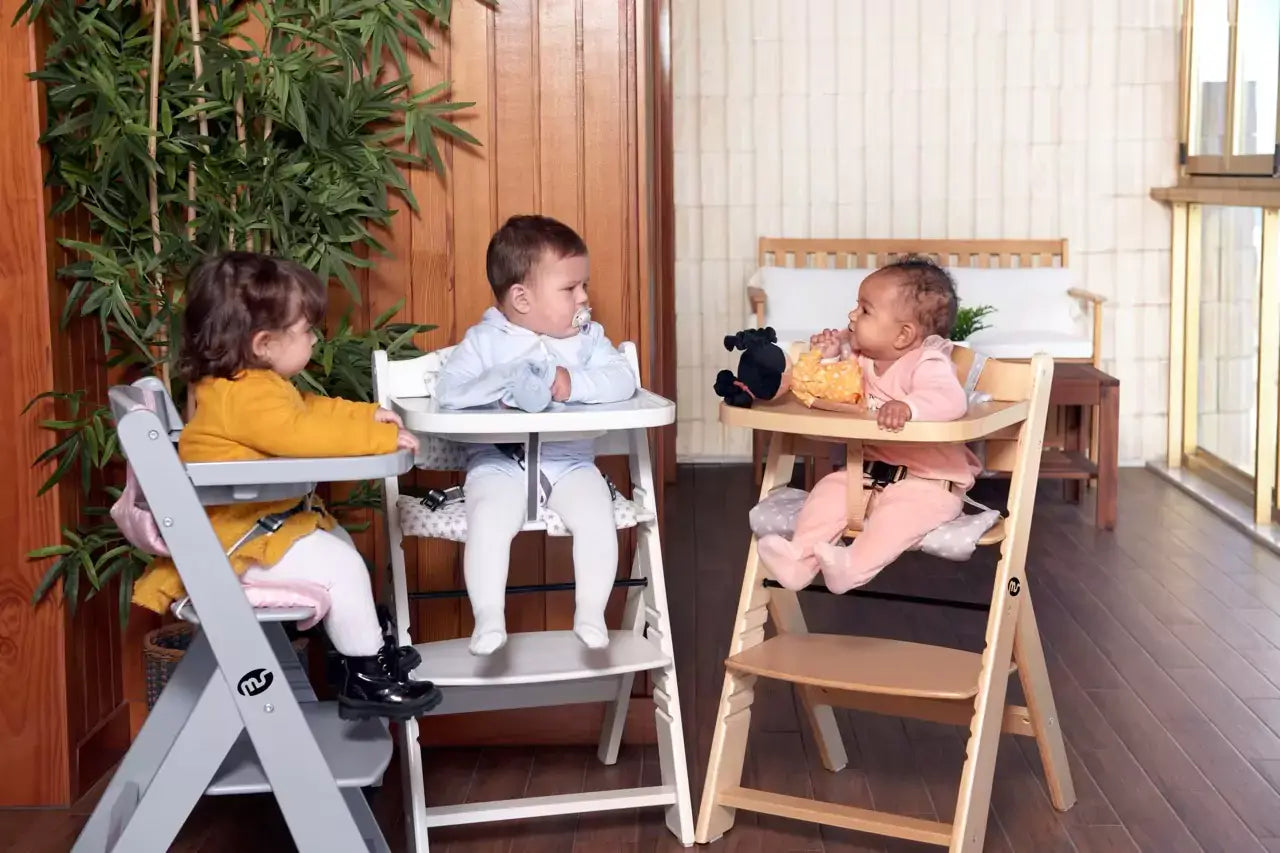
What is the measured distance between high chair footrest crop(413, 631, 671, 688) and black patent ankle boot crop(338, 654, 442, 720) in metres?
0.17

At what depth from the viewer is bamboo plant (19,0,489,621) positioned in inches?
105

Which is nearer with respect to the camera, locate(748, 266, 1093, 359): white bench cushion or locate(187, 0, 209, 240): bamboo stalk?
locate(187, 0, 209, 240): bamboo stalk

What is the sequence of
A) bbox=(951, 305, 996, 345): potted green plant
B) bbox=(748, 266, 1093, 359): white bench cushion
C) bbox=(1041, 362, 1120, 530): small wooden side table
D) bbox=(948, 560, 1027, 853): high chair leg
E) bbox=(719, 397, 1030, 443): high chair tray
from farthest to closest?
bbox=(748, 266, 1093, 359): white bench cushion
bbox=(951, 305, 996, 345): potted green plant
bbox=(1041, 362, 1120, 530): small wooden side table
bbox=(948, 560, 1027, 853): high chair leg
bbox=(719, 397, 1030, 443): high chair tray

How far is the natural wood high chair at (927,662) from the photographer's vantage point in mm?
2369

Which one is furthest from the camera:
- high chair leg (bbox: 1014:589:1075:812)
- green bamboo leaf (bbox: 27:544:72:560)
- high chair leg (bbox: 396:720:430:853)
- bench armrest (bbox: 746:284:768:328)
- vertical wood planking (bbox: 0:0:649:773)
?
bench armrest (bbox: 746:284:768:328)

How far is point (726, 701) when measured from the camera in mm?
2576

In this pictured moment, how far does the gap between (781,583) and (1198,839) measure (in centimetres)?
86

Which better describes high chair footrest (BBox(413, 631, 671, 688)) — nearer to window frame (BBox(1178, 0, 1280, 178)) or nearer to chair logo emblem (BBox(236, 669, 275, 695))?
chair logo emblem (BBox(236, 669, 275, 695))

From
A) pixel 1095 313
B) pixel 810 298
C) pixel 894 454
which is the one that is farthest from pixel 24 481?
pixel 1095 313

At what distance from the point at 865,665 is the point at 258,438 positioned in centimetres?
105

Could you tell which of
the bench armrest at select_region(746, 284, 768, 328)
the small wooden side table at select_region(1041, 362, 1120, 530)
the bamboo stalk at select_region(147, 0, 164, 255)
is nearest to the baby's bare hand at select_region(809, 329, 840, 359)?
the bamboo stalk at select_region(147, 0, 164, 255)

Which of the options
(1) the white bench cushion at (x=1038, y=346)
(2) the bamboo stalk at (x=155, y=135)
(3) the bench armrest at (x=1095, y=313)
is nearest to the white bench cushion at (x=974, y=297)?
(3) the bench armrest at (x=1095, y=313)

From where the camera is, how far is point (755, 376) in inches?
96.0

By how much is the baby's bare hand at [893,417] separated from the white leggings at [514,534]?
488 millimetres
